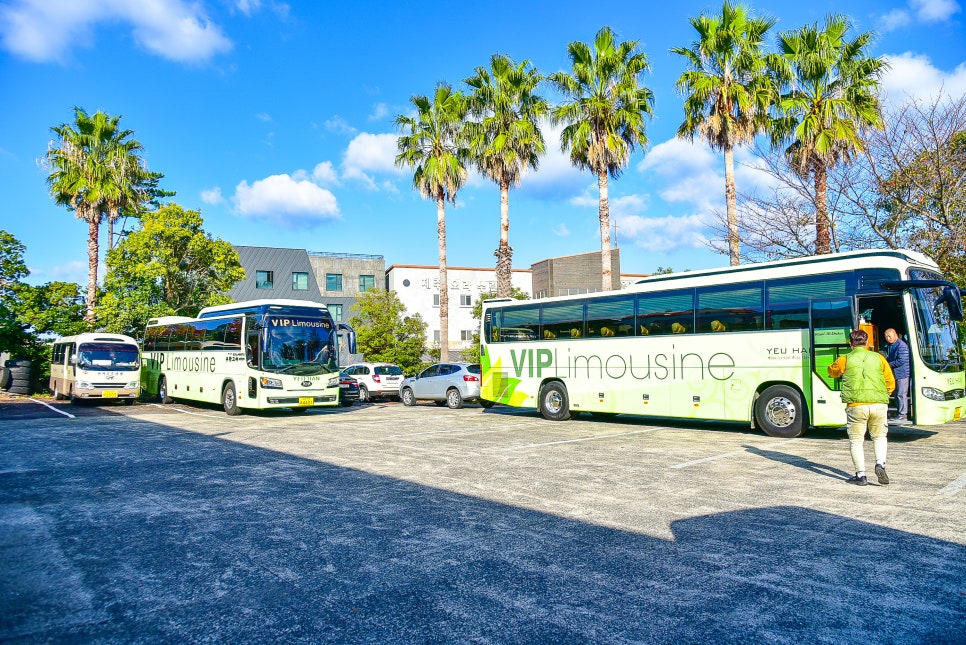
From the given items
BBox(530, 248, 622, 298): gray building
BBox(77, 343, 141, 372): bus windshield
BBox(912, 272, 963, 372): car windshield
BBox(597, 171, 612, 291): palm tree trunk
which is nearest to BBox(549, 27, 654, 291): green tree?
BBox(597, 171, 612, 291): palm tree trunk

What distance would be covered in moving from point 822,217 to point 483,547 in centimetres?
1777

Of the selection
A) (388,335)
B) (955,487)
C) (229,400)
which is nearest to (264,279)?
(388,335)

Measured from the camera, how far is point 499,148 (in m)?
27.1

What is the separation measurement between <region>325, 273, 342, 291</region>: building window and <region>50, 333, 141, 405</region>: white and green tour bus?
26505mm

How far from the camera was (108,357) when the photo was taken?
24062 millimetres

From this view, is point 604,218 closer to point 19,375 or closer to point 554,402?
point 554,402

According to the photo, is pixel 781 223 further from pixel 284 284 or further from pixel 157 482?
pixel 284 284

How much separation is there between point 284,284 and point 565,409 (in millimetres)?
36980

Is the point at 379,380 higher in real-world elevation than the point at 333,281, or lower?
lower

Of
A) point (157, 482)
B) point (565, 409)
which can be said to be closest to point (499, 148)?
point (565, 409)

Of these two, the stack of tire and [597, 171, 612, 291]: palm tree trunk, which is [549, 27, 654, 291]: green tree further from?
the stack of tire

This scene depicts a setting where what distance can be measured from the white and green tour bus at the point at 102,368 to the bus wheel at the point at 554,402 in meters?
16.5

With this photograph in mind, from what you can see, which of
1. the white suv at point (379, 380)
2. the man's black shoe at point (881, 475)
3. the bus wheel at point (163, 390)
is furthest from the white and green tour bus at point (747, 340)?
the bus wheel at point (163, 390)

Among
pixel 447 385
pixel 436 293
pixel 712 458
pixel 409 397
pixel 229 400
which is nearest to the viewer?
pixel 712 458
